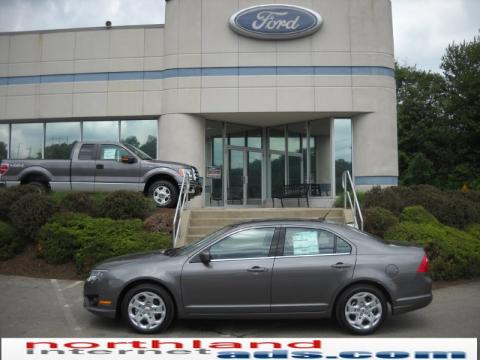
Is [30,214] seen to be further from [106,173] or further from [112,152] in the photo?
[112,152]

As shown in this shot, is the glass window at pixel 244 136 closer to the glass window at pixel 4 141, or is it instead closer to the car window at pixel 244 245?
the glass window at pixel 4 141

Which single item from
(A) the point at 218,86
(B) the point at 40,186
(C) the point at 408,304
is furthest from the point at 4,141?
(C) the point at 408,304

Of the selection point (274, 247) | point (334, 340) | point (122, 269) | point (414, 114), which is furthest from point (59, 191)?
point (414, 114)

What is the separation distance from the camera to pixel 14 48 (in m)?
18.3

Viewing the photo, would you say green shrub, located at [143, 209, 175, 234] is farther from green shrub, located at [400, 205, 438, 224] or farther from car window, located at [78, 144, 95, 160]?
green shrub, located at [400, 205, 438, 224]

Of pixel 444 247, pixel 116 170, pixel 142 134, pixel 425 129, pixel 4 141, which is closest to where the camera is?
pixel 444 247

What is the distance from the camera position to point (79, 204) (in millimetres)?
11500

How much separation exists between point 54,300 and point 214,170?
1041 centimetres

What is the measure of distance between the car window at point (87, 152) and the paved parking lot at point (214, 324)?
5.34 metres

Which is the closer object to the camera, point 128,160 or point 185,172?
point 185,172

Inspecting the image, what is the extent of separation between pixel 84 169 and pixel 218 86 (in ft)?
18.7

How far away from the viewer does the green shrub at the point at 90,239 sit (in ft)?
32.0

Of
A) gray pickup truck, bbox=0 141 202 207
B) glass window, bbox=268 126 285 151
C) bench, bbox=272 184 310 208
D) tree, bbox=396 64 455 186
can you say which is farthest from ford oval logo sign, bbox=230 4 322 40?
tree, bbox=396 64 455 186

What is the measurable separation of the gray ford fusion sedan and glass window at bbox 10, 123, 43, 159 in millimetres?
13474
